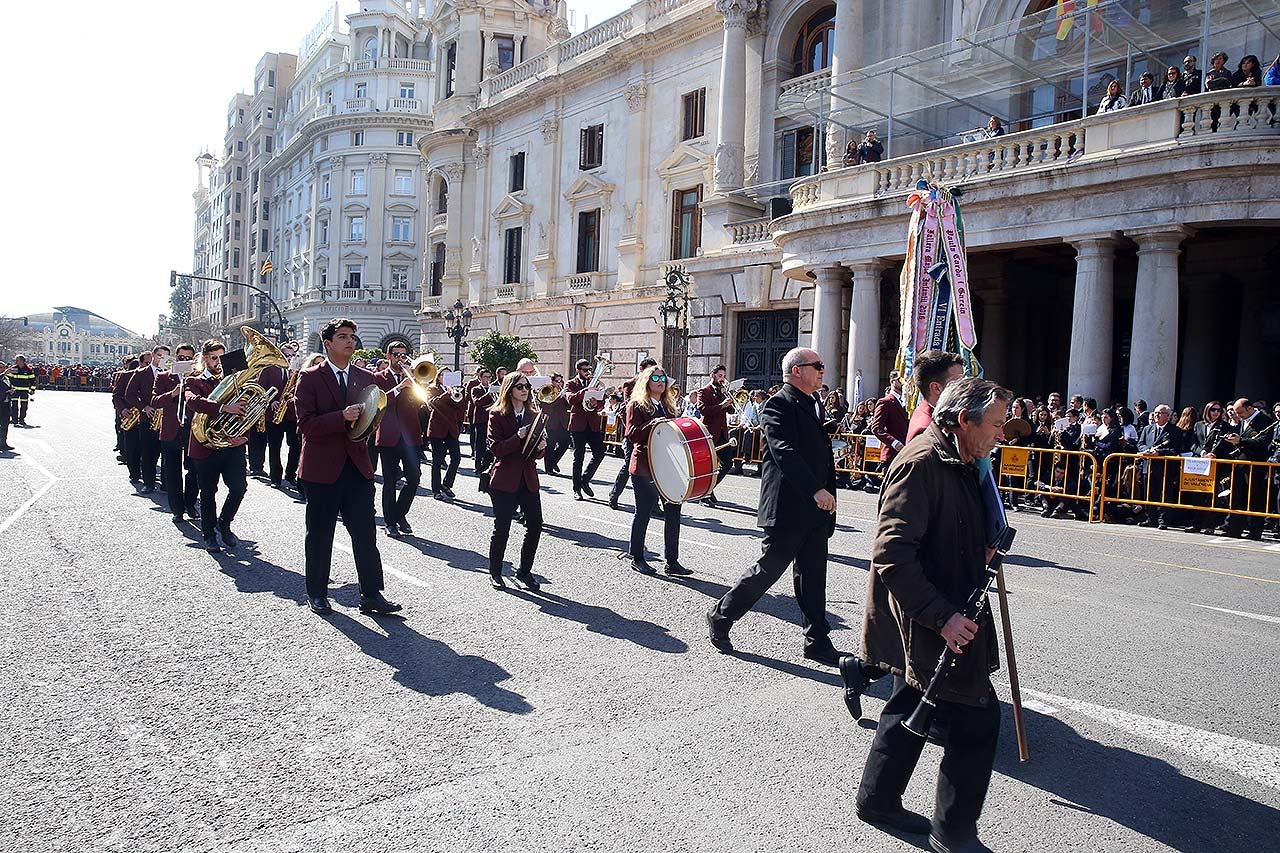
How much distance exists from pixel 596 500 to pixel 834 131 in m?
13.7

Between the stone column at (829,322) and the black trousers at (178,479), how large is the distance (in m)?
14.3

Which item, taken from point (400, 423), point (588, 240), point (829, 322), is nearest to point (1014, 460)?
point (829, 322)

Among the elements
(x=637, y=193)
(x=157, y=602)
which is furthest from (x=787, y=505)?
(x=637, y=193)

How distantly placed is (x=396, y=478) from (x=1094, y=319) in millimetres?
12786

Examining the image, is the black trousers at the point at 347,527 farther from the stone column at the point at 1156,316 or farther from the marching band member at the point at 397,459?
the stone column at the point at 1156,316

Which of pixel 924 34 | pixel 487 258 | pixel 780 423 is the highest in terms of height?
pixel 924 34

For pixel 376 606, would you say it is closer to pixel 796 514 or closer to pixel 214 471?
pixel 796 514

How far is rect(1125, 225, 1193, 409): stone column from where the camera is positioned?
1569 cm

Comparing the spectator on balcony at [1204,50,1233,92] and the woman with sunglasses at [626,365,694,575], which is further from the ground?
the spectator on balcony at [1204,50,1233,92]

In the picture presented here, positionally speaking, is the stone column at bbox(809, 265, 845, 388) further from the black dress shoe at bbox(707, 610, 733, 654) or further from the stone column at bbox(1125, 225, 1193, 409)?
the black dress shoe at bbox(707, 610, 733, 654)

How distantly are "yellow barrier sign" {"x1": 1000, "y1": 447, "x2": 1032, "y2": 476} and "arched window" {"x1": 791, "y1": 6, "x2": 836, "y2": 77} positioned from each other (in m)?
15.7

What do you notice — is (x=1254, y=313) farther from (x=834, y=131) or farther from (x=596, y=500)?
(x=596, y=500)

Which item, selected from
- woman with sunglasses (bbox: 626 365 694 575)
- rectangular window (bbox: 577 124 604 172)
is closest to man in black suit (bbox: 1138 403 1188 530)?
woman with sunglasses (bbox: 626 365 694 575)

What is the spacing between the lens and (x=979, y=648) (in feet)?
11.0
